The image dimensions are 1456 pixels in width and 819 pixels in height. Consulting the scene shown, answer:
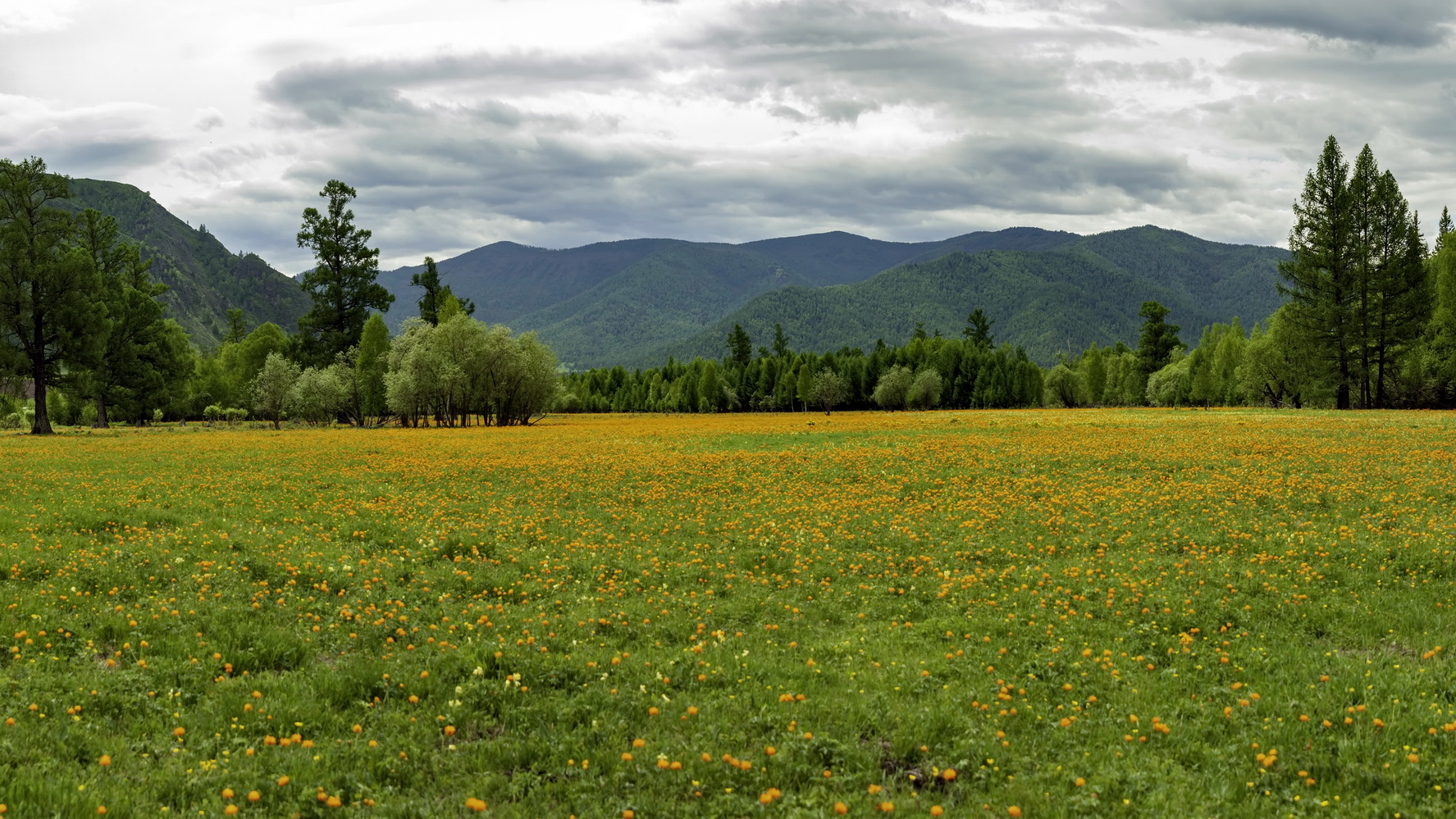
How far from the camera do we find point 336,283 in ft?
278

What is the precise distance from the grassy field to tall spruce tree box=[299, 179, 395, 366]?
6735 centimetres

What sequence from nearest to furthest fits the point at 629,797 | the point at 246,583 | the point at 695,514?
the point at 629,797 < the point at 246,583 < the point at 695,514

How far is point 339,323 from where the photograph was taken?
86.5m

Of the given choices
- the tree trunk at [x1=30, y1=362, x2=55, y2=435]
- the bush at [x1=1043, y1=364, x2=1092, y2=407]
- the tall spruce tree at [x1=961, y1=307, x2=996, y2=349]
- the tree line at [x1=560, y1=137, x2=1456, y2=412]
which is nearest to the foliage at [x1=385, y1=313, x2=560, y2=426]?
the tree line at [x1=560, y1=137, x2=1456, y2=412]

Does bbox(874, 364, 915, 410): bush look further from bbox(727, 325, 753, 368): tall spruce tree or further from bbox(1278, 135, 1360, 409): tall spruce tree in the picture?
bbox(1278, 135, 1360, 409): tall spruce tree

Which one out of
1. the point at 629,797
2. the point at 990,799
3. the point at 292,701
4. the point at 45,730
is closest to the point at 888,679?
the point at 990,799

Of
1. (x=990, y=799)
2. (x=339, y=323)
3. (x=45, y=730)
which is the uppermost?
(x=339, y=323)

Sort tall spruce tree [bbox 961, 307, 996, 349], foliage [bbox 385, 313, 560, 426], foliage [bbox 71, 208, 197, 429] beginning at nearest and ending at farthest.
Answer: foliage [bbox 71, 208, 197, 429]
foliage [bbox 385, 313, 560, 426]
tall spruce tree [bbox 961, 307, 996, 349]

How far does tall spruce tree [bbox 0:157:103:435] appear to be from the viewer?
51375mm

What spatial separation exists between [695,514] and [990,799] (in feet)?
45.5

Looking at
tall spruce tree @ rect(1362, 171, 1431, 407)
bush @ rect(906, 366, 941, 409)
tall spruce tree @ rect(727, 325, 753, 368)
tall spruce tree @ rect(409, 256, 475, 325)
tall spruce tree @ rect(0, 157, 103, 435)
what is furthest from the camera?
tall spruce tree @ rect(727, 325, 753, 368)

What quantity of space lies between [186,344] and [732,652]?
108252 mm

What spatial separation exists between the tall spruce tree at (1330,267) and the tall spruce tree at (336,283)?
86136 mm

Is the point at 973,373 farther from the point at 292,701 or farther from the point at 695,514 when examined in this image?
the point at 292,701
